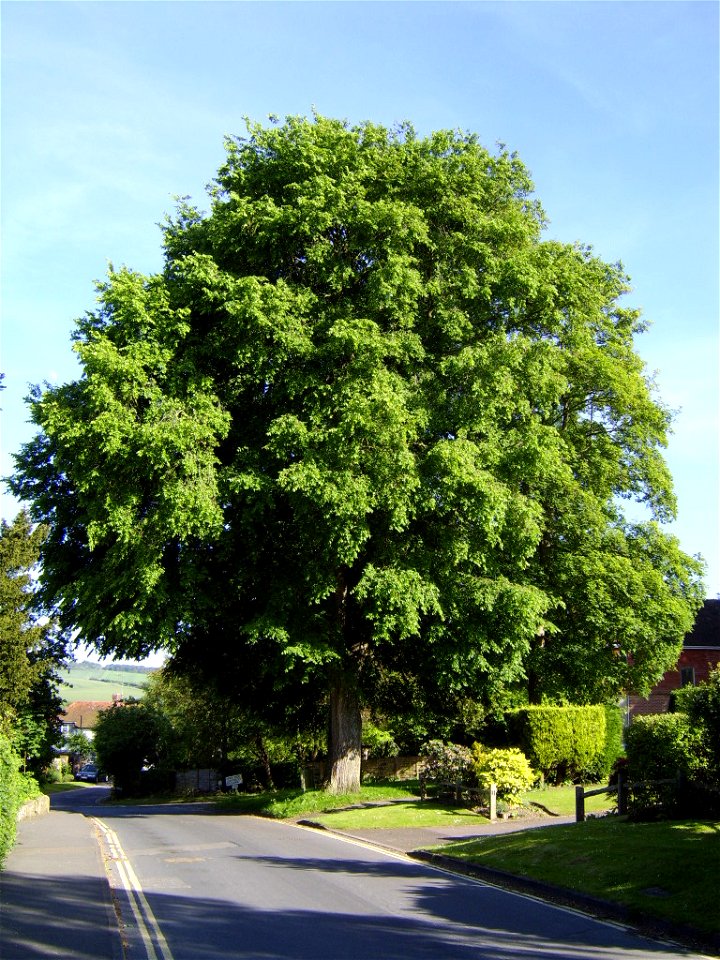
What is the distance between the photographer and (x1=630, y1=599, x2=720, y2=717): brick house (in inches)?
2165

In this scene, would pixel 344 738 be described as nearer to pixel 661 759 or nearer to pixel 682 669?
pixel 661 759

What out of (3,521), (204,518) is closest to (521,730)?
(204,518)

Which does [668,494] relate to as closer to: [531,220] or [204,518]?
[531,220]

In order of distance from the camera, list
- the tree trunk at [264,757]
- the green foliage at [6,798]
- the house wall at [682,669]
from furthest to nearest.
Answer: the house wall at [682,669] < the tree trunk at [264,757] < the green foliage at [6,798]

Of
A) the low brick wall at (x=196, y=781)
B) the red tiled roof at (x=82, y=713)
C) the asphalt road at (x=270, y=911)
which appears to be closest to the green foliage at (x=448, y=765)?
the asphalt road at (x=270, y=911)

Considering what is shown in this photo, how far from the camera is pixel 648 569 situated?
2997 cm

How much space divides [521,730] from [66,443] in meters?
16.4

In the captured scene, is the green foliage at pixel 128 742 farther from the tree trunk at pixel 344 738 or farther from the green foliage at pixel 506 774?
the green foliage at pixel 506 774

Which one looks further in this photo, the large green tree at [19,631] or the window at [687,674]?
the window at [687,674]

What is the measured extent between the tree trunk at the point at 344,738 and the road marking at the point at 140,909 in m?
9.46

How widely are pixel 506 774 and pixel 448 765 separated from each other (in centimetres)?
323

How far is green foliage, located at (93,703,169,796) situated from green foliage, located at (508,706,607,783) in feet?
99.4

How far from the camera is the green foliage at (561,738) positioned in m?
28.6

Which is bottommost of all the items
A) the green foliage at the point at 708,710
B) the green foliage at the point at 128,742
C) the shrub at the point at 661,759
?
the green foliage at the point at 128,742
